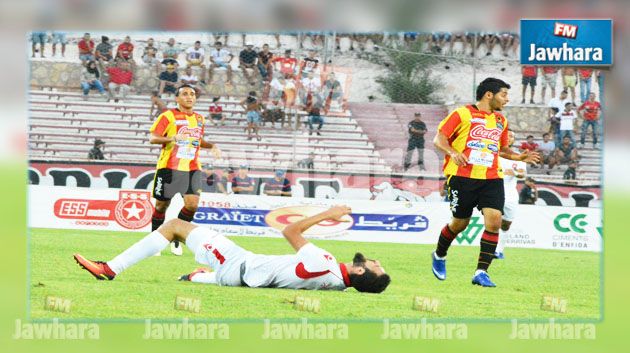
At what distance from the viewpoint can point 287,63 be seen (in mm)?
12406

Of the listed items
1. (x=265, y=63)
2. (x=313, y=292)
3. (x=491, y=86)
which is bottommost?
(x=313, y=292)

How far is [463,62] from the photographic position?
12219mm

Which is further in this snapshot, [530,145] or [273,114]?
[273,114]

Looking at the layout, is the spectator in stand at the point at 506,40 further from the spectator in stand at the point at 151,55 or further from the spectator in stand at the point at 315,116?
the spectator in stand at the point at 151,55

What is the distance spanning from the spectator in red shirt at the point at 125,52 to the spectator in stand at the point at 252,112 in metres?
1.44

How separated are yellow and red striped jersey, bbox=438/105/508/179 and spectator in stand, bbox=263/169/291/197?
2.44m

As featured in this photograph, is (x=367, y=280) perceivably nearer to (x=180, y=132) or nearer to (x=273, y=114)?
(x=180, y=132)

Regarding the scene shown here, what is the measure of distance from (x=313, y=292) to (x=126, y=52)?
3699mm

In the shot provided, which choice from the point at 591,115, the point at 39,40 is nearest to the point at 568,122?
the point at 591,115

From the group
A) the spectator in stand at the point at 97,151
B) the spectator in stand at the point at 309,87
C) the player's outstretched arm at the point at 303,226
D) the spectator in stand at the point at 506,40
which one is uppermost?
the spectator in stand at the point at 506,40

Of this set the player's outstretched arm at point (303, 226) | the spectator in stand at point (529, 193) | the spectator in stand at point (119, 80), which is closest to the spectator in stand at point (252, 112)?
the spectator in stand at point (119, 80)

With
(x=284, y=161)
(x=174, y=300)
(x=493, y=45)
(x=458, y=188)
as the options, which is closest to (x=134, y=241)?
(x=174, y=300)

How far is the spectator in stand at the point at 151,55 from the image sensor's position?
1188cm

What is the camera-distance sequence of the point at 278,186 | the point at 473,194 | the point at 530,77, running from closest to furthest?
the point at 473,194 → the point at 530,77 → the point at 278,186
